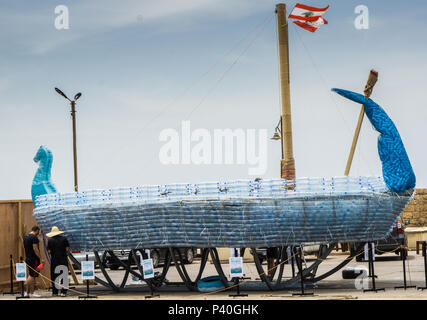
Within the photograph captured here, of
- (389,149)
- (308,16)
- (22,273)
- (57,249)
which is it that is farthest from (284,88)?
(22,273)

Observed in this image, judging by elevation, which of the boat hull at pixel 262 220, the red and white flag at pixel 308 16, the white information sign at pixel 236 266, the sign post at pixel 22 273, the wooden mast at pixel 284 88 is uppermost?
the red and white flag at pixel 308 16

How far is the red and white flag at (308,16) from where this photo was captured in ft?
74.9

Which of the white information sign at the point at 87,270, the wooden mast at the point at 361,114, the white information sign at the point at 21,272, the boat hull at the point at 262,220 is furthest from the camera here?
the wooden mast at the point at 361,114

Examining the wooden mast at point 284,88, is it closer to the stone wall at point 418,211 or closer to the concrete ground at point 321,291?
the concrete ground at point 321,291

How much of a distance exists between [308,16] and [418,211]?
22.4 meters

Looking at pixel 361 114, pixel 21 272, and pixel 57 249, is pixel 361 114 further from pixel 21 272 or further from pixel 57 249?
pixel 21 272

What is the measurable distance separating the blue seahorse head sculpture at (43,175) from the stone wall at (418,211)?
25.8 meters

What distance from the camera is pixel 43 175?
2148 cm

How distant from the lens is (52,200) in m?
19.9

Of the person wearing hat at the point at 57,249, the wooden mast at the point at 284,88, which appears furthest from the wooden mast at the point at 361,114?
the person wearing hat at the point at 57,249

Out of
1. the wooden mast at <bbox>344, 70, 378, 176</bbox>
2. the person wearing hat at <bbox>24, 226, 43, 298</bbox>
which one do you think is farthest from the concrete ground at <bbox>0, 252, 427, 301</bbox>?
the wooden mast at <bbox>344, 70, 378, 176</bbox>

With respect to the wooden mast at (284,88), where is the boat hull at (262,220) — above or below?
below

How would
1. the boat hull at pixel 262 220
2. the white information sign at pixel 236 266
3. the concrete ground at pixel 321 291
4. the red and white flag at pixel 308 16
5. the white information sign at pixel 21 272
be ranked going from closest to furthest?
the concrete ground at pixel 321 291
the white information sign at pixel 236 266
the boat hull at pixel 262 220
the white information sign at pixel 21 272
the red and white flag at pixel 308 16
